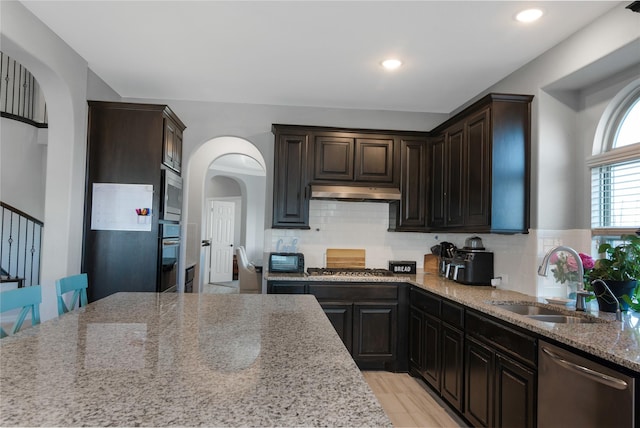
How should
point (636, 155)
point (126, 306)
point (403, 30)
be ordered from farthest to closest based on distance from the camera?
point (403, 30) → point (636, 155) → point (126, 306)

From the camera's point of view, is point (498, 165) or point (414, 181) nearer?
point (498, 165)

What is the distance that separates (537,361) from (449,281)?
1746 millimetres

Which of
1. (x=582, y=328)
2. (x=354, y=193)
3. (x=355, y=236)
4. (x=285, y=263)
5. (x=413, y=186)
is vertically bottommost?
(x=582, y=328)

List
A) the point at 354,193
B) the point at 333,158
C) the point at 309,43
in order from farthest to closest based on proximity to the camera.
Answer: the point at 333,158 → the point at 354,193 → the point at 309,43

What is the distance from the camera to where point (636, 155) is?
248cm

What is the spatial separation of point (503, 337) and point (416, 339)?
141 cm

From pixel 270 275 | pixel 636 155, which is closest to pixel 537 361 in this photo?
pixel 636 155

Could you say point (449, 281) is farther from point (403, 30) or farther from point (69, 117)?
point (69, 117)

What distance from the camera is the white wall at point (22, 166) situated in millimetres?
4926

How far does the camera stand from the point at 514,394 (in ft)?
7.19

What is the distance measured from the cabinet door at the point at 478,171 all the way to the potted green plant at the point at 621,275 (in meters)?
0.88

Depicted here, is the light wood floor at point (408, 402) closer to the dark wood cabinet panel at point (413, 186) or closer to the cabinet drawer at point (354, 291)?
the cabinet drawer at point (354, 291)

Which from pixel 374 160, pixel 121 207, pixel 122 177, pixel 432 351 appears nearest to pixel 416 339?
pixel 432 351

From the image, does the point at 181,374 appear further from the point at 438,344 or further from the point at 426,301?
the point at 426,301
